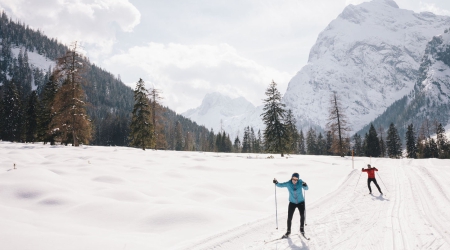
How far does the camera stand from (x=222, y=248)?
6.46 m

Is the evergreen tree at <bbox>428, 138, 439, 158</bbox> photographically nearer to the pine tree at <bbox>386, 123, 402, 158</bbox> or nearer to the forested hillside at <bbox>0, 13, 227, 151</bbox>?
the pine tree at <bbox>386, 123, 402, 158</bbox>

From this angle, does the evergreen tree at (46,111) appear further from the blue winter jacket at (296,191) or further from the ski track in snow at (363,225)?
the blue winter jacket at (296,191)

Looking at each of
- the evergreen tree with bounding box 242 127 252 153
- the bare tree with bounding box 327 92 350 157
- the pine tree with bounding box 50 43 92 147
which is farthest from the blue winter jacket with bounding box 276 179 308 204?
the evergreen tree with bounding box 242 127 252 153

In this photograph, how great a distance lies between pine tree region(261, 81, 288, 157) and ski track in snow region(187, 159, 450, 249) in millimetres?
23437

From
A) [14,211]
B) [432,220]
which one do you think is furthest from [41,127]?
[432,220]

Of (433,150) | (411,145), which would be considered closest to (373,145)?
(411,145)

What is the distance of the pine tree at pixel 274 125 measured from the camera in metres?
36.7

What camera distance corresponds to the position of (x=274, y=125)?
3734cm

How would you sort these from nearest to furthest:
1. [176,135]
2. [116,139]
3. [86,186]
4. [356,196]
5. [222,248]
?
[222,248], [86,186], [356,196], [116,139], [176,135]

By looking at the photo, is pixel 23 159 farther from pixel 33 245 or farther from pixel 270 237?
pixel 270 237

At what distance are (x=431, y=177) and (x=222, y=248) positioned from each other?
1667 cm

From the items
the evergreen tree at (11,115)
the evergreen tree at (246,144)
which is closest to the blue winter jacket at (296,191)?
the evergreen tree at (11,115)

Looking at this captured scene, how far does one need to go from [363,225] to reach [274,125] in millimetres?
29541

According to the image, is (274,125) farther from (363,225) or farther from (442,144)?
(442,144)
